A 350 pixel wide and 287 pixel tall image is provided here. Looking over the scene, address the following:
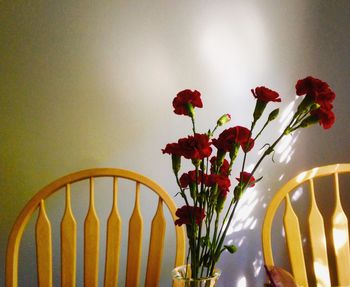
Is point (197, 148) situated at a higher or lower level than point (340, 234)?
higher

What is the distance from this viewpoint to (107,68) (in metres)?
1.41

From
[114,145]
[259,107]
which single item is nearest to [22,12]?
[114,145]

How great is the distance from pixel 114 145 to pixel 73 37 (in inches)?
17.1

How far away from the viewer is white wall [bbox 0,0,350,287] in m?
1.32

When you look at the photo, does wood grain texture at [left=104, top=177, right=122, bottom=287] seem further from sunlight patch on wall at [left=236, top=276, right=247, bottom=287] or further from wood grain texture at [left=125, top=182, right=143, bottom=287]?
sunlight patch on wall at [left=236, top=276, right=247, bottom=287]

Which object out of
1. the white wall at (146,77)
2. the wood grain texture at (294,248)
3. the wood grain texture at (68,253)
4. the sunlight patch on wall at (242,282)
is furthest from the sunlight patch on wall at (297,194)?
the wood grain texture at (68,253)

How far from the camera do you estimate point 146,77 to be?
4.78 feet

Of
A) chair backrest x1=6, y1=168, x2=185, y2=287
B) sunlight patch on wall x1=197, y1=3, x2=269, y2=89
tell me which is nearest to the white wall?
sunlight patch on wall x1=197, y1=3, x2=269, y2=89

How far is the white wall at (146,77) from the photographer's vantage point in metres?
1.32

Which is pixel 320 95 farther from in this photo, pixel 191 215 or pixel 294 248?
pixel 294 248

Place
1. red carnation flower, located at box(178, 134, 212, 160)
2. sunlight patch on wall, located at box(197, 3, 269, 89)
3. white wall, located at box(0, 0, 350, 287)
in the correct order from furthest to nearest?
sunlight patch on wall, located at box(197, 3, 269, 89)
white wall, located at box(0, 0, 350, 287)
red carnation flower, located at box(178, 134, 212, 160)

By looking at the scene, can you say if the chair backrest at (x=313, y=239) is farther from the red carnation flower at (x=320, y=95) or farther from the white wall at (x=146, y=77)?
the red carnation flower at (x=320, y=95)

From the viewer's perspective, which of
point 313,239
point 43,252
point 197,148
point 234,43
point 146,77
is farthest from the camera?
point 234,43

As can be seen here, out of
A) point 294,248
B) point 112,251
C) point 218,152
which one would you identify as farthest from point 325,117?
point 112,251
